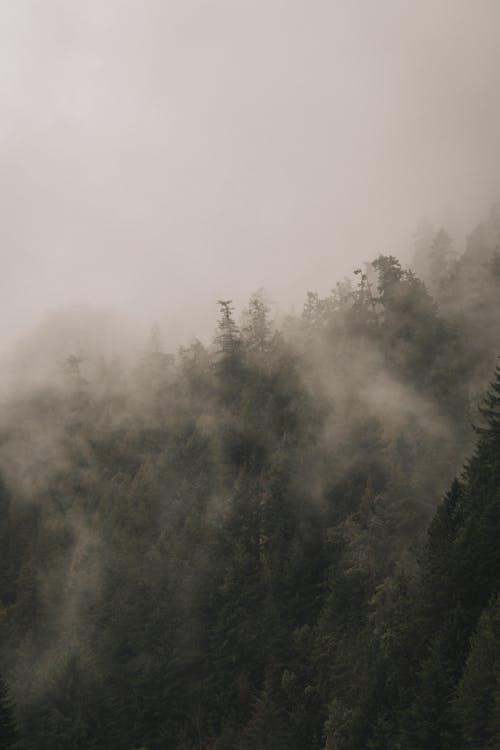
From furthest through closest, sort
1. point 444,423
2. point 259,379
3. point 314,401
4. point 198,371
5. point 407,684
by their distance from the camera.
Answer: point 198,371, point 259,379, point 314,401, point 444,423, point 407,684

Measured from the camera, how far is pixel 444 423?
79.1m

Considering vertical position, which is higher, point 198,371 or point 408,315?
point 198,371

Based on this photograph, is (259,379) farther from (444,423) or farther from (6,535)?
(6,535)

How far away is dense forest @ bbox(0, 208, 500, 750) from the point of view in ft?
147

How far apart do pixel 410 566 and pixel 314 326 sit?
50.6 m

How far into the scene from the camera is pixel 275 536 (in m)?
77.8

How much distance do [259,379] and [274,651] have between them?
43.1 meters

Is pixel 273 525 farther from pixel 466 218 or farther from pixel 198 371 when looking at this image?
pixel 466 218

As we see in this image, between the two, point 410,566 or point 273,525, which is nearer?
point 410,566

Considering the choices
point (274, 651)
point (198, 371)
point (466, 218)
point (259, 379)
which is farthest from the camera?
point (466, 218)

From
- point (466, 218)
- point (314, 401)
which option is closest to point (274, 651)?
point (314, 401)

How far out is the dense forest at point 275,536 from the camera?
44.9 m

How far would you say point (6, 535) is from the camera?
105m

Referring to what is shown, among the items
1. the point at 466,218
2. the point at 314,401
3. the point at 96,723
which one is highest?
the point at 466,218
